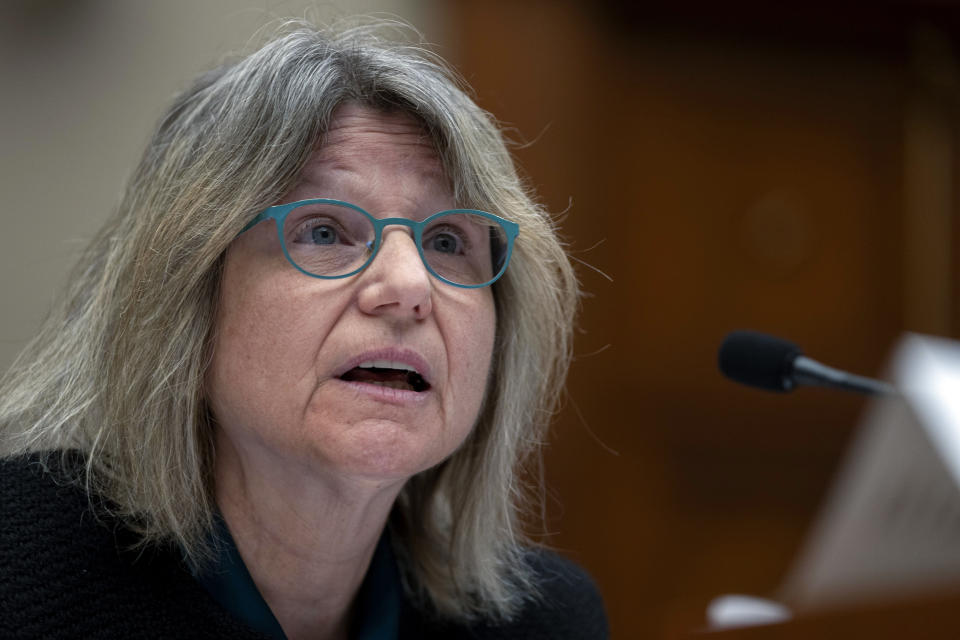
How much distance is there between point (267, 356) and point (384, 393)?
142 mm

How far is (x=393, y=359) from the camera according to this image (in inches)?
46.6

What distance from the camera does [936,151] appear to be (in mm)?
3699

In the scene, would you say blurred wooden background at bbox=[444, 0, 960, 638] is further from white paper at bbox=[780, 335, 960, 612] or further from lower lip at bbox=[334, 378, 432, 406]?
lower lip at bbox=[334, 378, 432, 406]

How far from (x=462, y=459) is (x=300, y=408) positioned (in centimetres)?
41

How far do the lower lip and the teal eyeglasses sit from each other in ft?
0.41

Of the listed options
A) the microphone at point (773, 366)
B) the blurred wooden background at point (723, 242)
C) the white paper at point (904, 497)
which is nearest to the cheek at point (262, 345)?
the microphone at point (773, 366)

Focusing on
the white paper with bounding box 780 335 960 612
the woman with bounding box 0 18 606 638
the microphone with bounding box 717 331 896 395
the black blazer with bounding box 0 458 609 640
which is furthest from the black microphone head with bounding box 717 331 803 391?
the black blazer with bounding box 0 458 609 640

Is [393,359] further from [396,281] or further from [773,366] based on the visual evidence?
[773,366]

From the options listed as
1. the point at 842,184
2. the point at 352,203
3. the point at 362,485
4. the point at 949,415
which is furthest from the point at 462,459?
the point at 842,184

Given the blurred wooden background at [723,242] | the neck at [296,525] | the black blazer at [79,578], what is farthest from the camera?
the blurred wooden background at [723,242]

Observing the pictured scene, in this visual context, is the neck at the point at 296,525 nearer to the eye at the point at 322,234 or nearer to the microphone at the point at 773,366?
the eye at the point at 322,234

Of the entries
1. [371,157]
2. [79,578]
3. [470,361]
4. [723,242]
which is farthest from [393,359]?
[723,242]

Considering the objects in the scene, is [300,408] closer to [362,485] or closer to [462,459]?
[362,485]

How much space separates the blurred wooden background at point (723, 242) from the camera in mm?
3182
